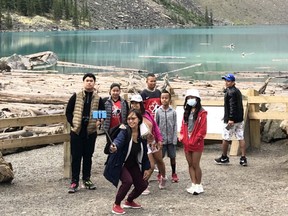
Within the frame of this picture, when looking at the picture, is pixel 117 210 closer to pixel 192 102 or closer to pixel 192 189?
pixel 192 189

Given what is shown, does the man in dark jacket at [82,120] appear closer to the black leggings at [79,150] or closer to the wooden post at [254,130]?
the black leggings at [79,150]

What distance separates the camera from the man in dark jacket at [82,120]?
27.6 feet

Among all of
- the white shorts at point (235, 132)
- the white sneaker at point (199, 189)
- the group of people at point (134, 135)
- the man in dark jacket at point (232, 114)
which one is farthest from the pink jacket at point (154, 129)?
the white shorts at point (235, 132)

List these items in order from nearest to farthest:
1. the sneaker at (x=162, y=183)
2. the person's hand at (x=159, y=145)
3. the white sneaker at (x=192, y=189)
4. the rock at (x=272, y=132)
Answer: the person's hand at (x=159, y=145), the white sneaker at (x=192, y=189), the sneaker at (x=162, y=183), the rock at (x=272, y=132)

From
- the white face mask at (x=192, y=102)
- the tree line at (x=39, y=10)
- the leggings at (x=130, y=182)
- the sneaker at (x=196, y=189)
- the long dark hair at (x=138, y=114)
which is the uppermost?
the tree line at (x=39, y=10)

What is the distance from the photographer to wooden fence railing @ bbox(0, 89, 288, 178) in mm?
9500

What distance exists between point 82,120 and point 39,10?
177306 mm

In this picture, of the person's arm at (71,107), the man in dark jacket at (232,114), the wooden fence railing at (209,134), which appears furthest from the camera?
the man in dark jacket at (232,114)

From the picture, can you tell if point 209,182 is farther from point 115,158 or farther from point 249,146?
point 249,146

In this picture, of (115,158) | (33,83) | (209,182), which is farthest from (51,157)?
(33,83)

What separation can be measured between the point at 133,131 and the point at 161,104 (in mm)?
2098

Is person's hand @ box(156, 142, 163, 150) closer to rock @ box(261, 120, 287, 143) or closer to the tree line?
rock @ box(261, 120, 287, 143)

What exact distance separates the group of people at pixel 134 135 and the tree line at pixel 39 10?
16432 cm

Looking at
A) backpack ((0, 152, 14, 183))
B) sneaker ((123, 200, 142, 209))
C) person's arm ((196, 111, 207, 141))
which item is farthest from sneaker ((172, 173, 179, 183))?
backpack ((0, 152, 14, 183))
